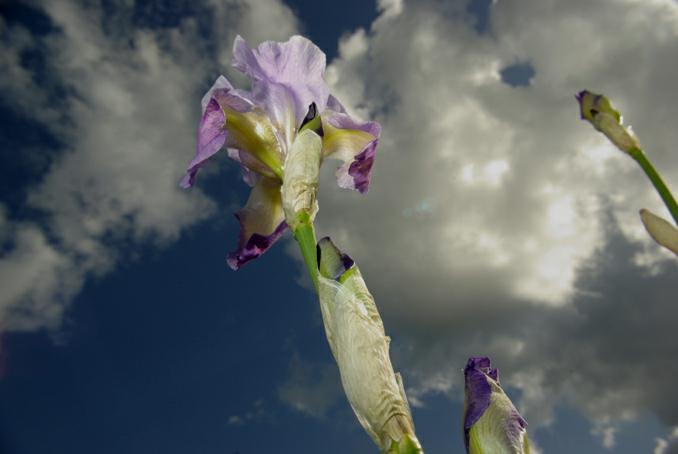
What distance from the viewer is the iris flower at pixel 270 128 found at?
1.71 m

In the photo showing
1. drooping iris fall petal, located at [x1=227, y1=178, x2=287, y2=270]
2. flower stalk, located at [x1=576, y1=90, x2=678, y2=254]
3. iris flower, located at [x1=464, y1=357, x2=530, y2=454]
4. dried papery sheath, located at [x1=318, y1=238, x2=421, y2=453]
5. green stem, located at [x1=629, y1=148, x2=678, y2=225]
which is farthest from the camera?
drooping iris fall petal, located at [x1=227, y1=178, x2=287, y2=270]

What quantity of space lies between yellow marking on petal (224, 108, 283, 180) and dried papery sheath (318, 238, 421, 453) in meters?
0.65

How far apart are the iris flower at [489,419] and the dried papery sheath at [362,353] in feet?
0.60

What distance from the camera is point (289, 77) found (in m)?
1.84

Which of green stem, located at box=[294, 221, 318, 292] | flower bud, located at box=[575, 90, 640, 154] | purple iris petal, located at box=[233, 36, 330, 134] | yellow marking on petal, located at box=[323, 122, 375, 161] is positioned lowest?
flower bud, located at box=[575, 90, 640, 154]

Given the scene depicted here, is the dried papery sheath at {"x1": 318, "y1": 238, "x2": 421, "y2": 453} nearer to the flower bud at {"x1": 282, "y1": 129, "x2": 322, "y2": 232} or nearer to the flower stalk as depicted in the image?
the flower bud at {"x1": 282, "y1": 129, "x2": 322, "y2": 232}

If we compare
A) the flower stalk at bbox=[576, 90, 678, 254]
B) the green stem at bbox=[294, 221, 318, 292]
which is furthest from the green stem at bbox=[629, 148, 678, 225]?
the green stem at bbox=[294, 221, 318, 292]

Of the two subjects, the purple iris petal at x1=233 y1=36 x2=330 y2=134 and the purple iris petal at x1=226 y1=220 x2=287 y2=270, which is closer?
the purple iris petal at x1=226 y1=220 x2=287 y2=270

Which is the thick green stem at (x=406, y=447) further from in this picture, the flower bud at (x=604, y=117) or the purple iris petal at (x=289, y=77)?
the purple iris petal at (x=289, y=77)

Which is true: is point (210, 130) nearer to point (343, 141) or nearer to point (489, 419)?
point (343, 141)

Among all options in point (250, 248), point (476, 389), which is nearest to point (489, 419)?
point (476, 389)

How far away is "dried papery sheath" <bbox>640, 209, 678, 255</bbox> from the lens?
0.88 metres

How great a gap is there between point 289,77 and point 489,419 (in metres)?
1.18

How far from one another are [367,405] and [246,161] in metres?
0.95
